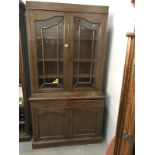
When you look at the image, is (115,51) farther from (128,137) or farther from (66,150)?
(66,150)

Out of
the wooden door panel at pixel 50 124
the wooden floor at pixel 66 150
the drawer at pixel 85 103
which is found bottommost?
the wooden floor at pixel 66 150

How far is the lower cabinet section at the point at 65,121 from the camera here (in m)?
2.03

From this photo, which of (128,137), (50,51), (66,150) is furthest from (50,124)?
(128,137)

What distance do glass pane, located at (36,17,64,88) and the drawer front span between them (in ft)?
0.81

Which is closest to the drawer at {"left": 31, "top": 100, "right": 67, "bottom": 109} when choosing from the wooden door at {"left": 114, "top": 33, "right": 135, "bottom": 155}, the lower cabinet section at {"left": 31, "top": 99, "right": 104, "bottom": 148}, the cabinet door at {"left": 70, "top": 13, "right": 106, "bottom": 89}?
the lower cabinet section at {"left": 31, "top": 99, "right": 104, "bottom": 148}

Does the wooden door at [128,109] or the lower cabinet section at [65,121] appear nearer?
the wooden door at [128,109]

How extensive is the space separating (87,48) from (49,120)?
105cm

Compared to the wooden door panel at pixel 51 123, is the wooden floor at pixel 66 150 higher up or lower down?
lower down

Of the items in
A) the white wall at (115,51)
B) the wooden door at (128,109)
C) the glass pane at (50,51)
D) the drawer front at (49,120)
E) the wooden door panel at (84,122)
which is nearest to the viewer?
the wooden door at (128,109)

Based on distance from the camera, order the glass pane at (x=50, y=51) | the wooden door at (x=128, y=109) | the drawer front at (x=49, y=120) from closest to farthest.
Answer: the wooden door at (x=128, y=109)
the glass pane at (x=50, y=51)
the drawer front at (x=49, y=120)

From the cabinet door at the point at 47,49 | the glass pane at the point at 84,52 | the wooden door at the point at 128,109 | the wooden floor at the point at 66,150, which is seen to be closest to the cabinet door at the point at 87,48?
the glass pane at the point at 84,52

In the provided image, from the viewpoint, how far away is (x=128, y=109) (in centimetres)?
89

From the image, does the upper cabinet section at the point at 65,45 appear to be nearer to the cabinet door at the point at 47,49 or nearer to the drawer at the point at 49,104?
the cabinet door at the point at 47,49
